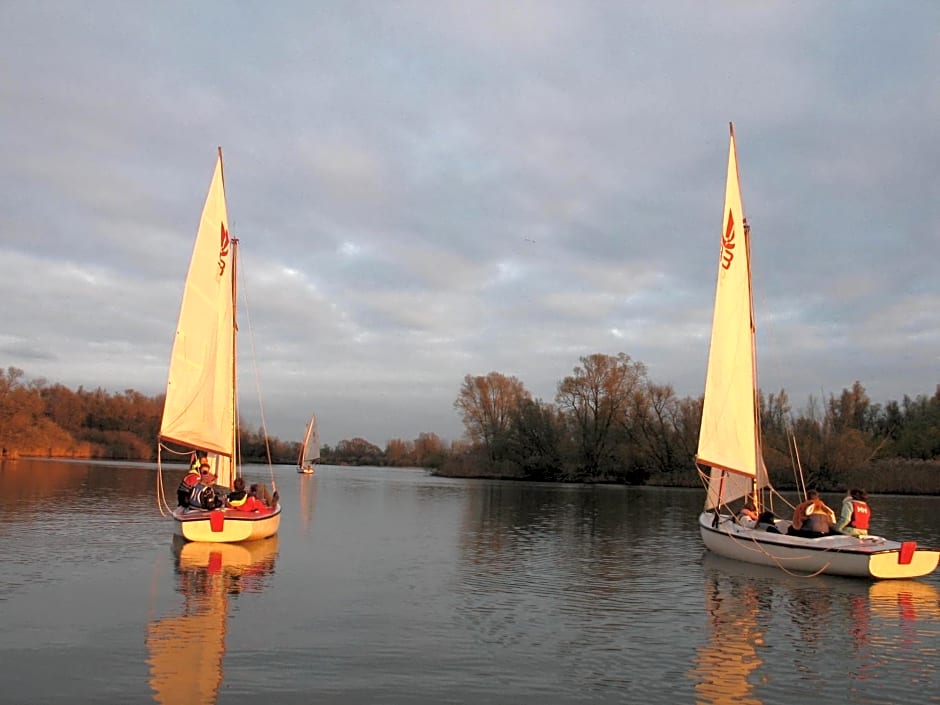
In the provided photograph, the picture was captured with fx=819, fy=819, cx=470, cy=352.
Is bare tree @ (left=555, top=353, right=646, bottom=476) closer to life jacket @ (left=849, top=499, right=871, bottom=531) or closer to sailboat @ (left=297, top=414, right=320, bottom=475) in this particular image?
sailboat @ (left=297, top=414, right=320, bottom=475)

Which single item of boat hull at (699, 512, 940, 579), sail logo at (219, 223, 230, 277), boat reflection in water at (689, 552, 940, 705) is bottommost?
boat reflection in water at (689, 552, 940, 705)

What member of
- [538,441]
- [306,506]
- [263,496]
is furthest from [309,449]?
[263,496]

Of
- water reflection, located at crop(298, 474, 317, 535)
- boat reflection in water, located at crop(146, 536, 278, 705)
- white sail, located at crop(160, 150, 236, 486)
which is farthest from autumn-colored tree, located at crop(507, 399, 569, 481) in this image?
boat reflection in water, located at crop(146, 536, 278, 705)

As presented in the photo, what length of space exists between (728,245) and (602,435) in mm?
56921

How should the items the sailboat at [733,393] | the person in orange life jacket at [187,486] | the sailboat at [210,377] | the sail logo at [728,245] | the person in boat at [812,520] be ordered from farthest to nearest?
the sail logo at [728,245]
the person in orange life jacket at [187,486]
the sailboat at [733,393]
the sailboat at [210,377]
the person in boat at [812,520]

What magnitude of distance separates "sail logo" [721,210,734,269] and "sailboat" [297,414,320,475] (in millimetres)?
61157

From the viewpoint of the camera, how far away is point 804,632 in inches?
480

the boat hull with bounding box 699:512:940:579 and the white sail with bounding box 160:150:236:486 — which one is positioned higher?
the white sail with bounding box 160:150:236:486

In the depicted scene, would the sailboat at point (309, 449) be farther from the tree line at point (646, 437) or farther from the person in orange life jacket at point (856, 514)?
the person in orange life jacket at point (856, 514)

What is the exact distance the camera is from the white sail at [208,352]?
20.5m

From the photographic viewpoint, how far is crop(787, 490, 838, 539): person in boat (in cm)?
1795

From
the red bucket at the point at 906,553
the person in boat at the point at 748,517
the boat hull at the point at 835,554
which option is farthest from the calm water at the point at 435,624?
the person in boat at the point at 748,517

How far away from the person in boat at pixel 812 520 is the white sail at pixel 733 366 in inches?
111

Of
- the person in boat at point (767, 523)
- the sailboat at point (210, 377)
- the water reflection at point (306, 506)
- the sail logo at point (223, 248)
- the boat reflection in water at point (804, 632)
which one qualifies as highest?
the sail logo at point (223, 248)
